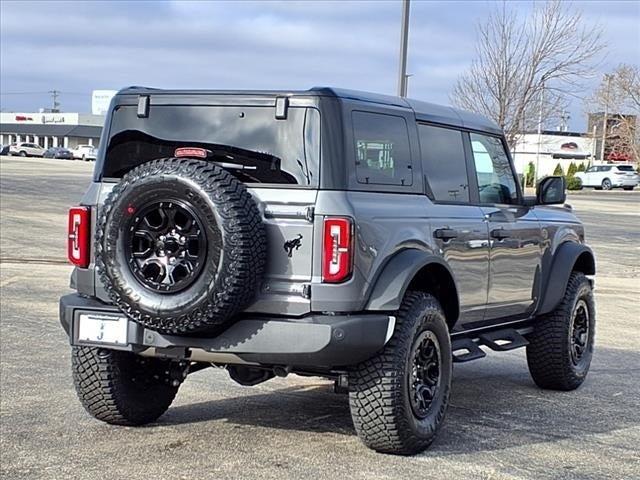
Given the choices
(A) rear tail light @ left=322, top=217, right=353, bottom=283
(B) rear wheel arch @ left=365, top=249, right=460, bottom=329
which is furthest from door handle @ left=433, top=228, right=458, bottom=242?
(A) rear tail light @ left=322, top=217, right=353, bottom=283

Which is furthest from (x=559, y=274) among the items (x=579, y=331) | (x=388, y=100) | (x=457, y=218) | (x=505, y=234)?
(x=388, y=100)

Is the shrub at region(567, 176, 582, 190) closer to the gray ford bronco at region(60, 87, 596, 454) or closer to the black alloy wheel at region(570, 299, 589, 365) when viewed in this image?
the black alloy wheel at region(570, 299, 589, 365)

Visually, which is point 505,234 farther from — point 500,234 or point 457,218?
point 457,218

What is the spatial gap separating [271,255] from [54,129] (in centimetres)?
11509

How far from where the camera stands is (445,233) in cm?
642

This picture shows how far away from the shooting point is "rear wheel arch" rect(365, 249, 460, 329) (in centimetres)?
564

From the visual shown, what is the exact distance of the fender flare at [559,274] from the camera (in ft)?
26.0

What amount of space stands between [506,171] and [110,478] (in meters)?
3.92

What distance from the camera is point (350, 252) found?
5457 mm

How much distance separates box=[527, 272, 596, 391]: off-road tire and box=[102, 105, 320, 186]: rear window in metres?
3.20

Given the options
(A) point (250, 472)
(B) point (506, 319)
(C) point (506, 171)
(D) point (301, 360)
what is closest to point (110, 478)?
(A) point (250, 472)

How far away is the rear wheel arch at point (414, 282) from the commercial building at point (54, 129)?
106 metres

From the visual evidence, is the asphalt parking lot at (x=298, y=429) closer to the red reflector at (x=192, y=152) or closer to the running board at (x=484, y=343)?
the running board at (x=484, y=343)

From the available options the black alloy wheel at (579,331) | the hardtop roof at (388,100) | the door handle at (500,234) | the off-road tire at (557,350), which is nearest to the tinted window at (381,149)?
the hardtop roof at (388,100)
